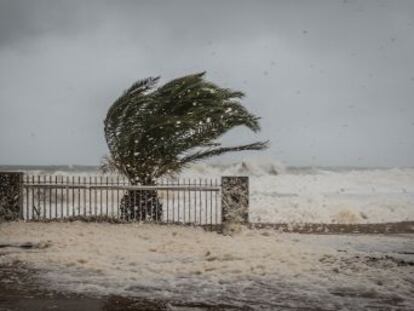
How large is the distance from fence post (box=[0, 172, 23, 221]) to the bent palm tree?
2837 mm

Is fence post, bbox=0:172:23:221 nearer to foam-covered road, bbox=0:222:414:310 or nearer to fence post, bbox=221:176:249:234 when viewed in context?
foam-covered road, bbox=0:222:414:310

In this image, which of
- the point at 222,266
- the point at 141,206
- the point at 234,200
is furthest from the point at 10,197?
the point at 222,266

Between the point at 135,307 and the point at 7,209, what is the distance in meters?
9.86

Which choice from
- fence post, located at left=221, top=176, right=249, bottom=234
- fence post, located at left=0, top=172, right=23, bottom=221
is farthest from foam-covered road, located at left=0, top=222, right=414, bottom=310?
fence post, located at left=0, top=172, right=23, bottom=221

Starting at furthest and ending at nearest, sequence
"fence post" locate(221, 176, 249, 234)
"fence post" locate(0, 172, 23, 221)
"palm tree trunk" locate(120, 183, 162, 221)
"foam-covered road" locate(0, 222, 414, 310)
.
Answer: "palm tree trunk" locate(120, 183, 162, 221) → "fence post" locate(0, 172, 23, 221) → "fence post" locate(221, 176, 249, 234) → "foam-covered road" locate(0, 222, 414, 310)

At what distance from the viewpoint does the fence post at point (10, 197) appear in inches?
576

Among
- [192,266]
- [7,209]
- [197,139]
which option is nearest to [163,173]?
[197,139]

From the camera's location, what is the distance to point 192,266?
8.37m

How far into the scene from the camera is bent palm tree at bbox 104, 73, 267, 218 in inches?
587

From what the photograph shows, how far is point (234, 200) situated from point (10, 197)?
6320 mm

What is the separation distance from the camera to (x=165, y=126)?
48.2 feet

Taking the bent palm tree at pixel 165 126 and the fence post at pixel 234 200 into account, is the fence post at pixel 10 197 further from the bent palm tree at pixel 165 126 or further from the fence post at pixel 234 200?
the fence post at pixel 234 200

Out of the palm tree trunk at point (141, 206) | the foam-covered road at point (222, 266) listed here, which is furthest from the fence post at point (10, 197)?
the palm tree trunk at point (141, 206)

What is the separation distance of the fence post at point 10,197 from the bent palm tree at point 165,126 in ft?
9.31
